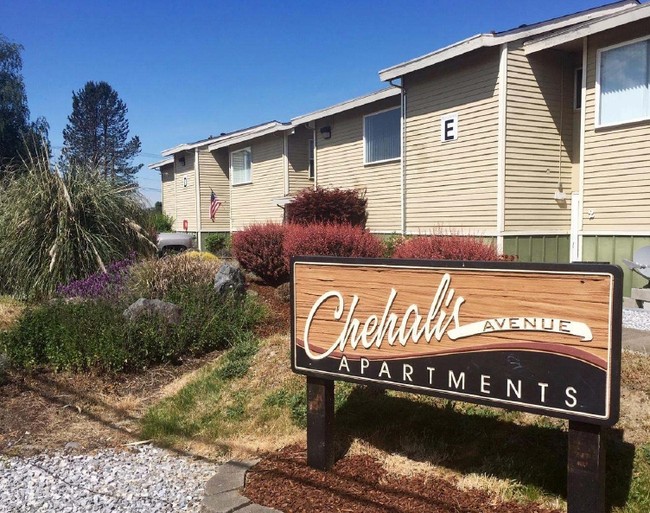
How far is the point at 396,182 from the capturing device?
1388 centimetres

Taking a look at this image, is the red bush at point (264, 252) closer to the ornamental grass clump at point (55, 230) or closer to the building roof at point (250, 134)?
the ornamental grass clump at point (55, 230)

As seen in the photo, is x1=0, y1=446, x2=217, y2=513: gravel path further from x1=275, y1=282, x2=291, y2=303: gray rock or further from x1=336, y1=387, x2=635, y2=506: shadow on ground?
x1=275, y1=282, x2=291, y2=303: gray rock

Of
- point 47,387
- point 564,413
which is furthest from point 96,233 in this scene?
point 564,413

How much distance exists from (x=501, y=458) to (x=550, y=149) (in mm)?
8971

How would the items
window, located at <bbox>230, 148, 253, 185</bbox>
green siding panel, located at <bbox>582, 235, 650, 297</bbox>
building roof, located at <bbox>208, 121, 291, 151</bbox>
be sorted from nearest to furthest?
green siding panel, located at <bbox>582, 235, 650, 297</bbox>, building roof, located at <bbox>208, 121, 291, 151</bbox>, window, located at <bbox>230, 148, 253, 185</bbox>

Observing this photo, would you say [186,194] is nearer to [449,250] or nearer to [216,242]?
[216,242]

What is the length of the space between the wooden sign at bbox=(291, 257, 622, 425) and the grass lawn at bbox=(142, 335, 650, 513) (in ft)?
2.48

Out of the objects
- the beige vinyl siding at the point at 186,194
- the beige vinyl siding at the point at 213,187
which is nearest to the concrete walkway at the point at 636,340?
the beige vinyl siding at the point at 213,187

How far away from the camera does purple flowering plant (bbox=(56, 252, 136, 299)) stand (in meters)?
7.41

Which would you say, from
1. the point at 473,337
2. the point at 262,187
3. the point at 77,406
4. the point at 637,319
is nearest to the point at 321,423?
the point at 473,337

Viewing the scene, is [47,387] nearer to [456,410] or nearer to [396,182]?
[456,410]

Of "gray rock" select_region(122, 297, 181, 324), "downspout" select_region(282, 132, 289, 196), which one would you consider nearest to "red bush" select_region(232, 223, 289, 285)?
"gray rock" select_region(122, 297, 181, 324)

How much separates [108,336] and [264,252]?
4428mm

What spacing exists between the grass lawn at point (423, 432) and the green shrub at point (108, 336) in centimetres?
91
